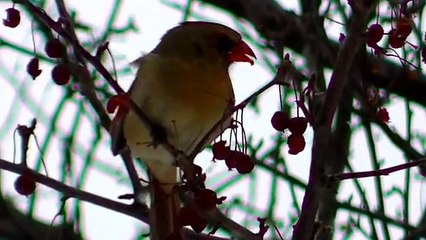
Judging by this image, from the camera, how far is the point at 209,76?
8.73 ft

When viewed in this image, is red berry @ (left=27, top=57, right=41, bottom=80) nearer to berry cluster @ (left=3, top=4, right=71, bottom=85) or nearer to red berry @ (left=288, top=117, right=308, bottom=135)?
berry cluster @ (left=3, top=4, right=71, bottom=85)

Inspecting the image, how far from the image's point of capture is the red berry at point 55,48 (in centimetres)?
207

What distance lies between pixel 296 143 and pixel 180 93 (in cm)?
66

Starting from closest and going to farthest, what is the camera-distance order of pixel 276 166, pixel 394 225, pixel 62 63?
pixel 62 63
pixel 394 225
pixel 276 166

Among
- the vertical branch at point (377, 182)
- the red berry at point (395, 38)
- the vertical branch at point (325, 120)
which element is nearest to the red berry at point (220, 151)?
the vertical branch at point (325, 120)

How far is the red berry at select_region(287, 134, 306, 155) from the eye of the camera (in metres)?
2.02

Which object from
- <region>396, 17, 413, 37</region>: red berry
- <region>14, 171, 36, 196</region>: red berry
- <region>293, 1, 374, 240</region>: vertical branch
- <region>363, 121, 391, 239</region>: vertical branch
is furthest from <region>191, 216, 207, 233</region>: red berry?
<region>363, 121, 391, 239</region>: vertical branch

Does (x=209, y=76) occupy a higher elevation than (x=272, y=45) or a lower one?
lower

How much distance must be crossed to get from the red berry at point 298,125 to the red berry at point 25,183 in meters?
0.60

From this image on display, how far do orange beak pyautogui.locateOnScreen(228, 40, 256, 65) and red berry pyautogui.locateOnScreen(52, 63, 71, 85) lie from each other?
602 millimetres

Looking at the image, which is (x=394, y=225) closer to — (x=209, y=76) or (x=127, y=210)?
(x=209, y=76)

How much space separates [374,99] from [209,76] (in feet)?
1.68

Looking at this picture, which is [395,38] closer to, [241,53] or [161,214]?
[241,53]

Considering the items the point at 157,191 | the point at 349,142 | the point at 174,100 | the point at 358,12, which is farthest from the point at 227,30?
the point at 358,12
